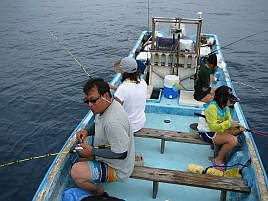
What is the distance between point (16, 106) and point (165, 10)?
2256 centimetres

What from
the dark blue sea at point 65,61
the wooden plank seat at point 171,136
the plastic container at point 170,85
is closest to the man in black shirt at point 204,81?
the plastic container at point 170,85

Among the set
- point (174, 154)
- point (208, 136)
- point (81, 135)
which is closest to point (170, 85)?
point (174, 154)

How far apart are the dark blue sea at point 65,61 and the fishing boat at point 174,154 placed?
2.96 metres

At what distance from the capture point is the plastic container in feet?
23.0

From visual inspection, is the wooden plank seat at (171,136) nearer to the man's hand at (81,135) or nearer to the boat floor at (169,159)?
the boat floor at (169,159)

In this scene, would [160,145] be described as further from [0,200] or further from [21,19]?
[21,19]

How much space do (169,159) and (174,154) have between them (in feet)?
0.66

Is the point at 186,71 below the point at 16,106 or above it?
above

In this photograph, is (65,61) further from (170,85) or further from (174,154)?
(174,154)

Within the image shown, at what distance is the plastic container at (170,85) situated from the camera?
7.00 m

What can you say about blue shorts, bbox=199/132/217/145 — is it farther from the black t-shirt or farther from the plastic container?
the plastic container

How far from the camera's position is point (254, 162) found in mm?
4121

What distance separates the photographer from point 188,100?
6848 mm

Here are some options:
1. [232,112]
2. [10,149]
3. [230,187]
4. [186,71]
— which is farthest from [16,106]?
[230,187]
